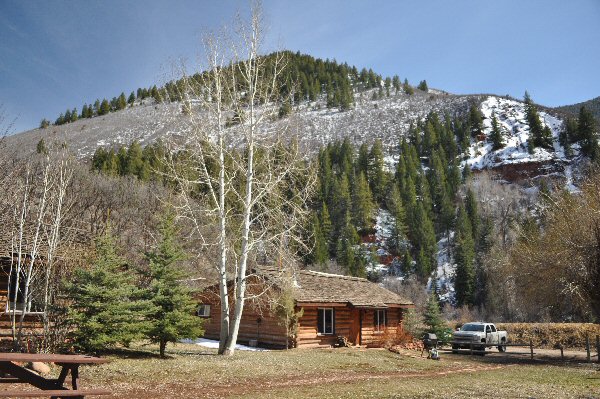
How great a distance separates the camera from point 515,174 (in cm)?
10012

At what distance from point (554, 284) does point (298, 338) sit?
15963 mm

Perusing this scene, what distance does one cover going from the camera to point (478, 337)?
102 ft

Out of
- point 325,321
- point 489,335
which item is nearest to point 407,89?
point 489,335

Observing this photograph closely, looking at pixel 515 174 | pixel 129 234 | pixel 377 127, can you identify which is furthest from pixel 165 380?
pixel 377 127

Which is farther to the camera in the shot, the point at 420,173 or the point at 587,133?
the point at 420,173

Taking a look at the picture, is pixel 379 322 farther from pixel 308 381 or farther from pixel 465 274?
pixel 465 274

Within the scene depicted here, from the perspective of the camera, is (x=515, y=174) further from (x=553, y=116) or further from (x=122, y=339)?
(x=122, y=339)

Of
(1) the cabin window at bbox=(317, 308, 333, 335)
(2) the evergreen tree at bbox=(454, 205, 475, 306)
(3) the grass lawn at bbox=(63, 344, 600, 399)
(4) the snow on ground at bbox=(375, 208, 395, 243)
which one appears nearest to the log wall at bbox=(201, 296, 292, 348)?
(1) the cabin window at bbox=(317, 308, 333, 335)

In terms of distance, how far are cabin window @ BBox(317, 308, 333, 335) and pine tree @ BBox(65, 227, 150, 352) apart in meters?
13.1

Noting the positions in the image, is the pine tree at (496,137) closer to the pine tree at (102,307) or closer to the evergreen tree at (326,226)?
the evergreen tree at (326,226)

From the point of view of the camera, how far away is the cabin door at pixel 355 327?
2911cm

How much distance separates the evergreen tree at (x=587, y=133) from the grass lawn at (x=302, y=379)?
87166mm

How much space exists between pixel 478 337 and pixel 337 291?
410 inches

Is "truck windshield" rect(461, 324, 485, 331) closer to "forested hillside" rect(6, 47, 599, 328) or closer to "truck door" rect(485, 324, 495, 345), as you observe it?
"truck door" rect(485, 324, 495, 345)
